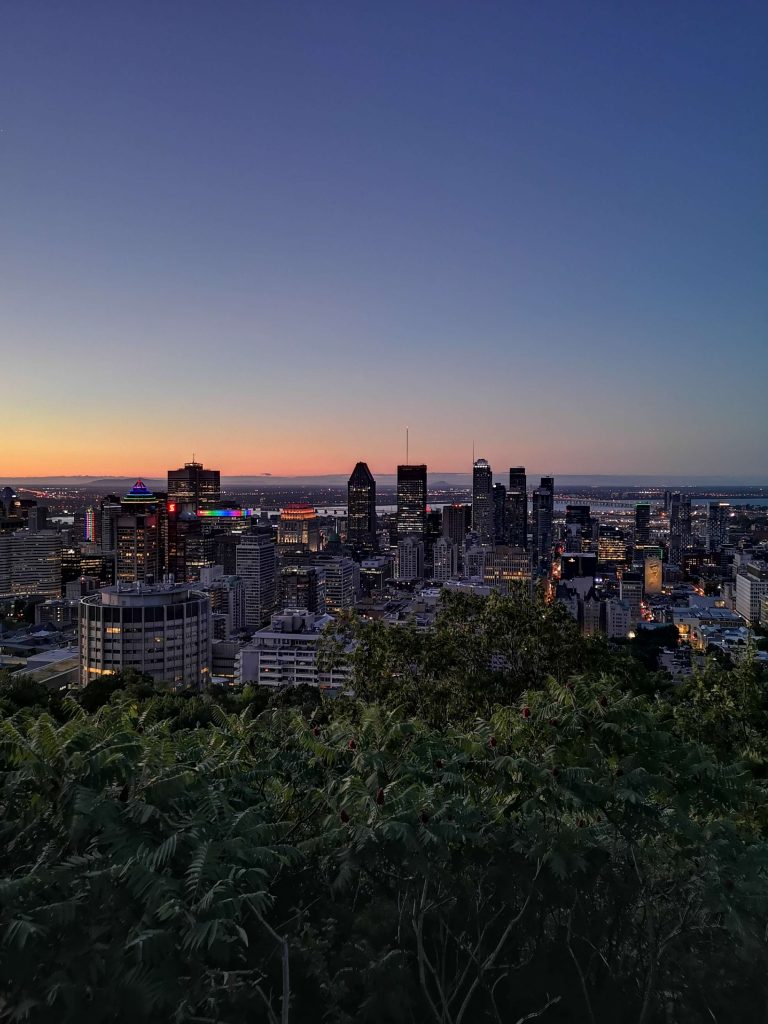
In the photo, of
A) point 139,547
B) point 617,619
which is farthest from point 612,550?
point 139,547

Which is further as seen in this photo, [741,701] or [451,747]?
[741,701]

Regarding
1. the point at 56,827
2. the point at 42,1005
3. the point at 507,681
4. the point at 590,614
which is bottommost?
the point at 590,614

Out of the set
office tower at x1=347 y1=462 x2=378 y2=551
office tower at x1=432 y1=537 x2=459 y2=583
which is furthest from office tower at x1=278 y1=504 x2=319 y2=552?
office tower at x1=432 y1=537 x2=459 y2=583

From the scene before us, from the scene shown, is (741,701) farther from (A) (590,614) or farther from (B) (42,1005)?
(A) (590,614)

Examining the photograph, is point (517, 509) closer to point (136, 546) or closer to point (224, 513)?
point (224, 513)

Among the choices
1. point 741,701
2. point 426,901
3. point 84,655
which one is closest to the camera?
point 426,901

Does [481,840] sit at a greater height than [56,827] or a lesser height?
lesser

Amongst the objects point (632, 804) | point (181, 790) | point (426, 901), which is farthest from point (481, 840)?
point (181, 790)

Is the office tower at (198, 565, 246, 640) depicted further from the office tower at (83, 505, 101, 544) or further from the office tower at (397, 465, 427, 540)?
the office tower at (397, 465, 427, 540)
